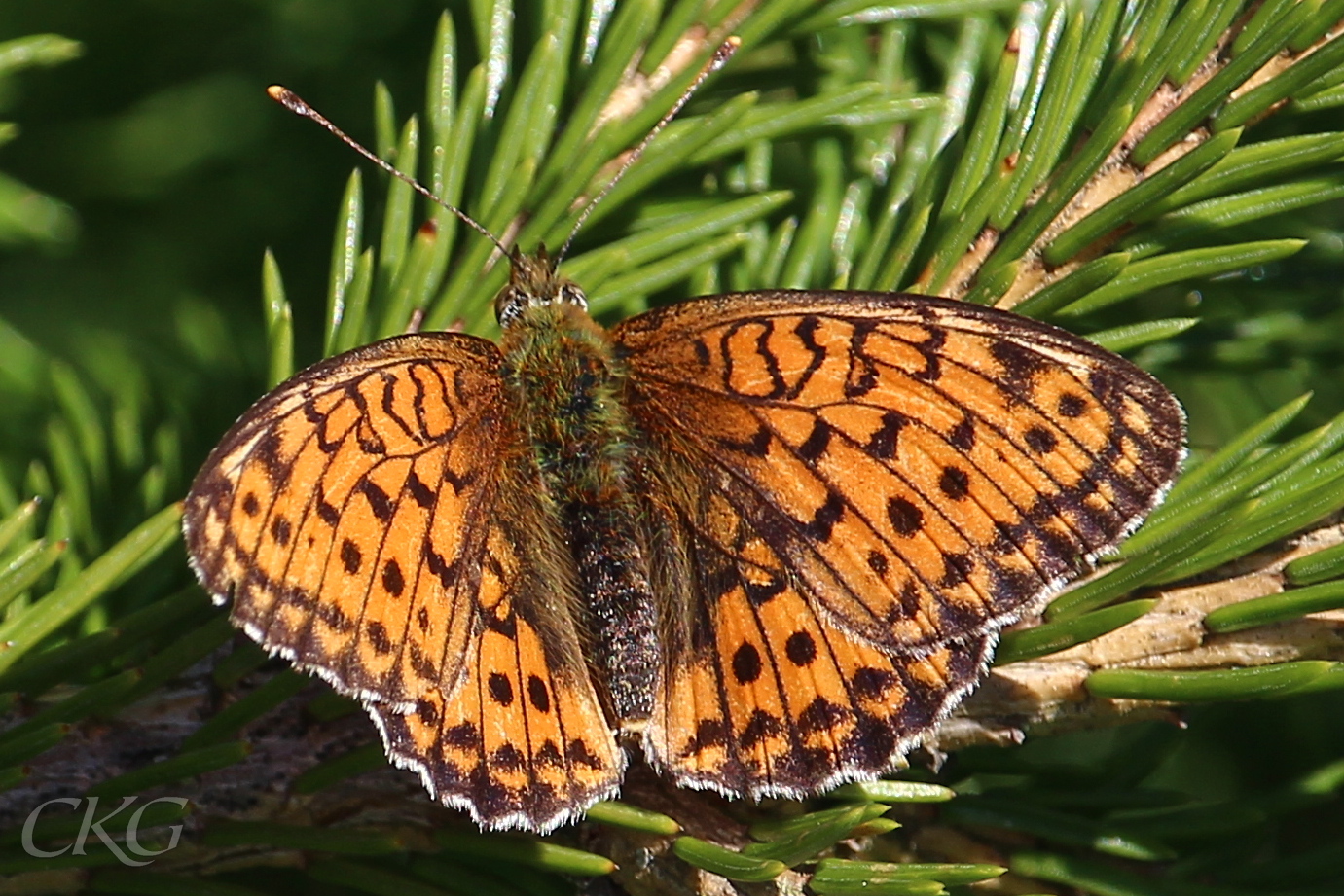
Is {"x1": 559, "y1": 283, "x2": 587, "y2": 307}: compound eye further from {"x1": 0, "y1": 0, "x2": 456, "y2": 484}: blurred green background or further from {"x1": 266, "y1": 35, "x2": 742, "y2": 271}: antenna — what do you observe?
{"x1": 0, "y1": 0, "x2": 456, "y2": 484}: blurred green background

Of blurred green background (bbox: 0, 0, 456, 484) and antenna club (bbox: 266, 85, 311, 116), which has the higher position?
blurred green background (bbox: 0, 0, 456, 484)

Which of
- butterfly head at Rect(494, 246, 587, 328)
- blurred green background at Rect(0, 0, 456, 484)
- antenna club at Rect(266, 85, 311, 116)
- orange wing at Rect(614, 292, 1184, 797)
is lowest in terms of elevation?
orange wing at Rect(614, 292, 1184, 797)

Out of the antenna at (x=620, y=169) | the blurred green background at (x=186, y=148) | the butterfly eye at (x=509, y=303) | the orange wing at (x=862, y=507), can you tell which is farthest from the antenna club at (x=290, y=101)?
the blurred green background at (x=186, y=148)

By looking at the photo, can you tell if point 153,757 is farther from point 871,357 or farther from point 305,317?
point 305,317

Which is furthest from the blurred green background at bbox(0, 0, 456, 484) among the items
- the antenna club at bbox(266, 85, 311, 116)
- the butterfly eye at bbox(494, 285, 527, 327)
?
the butterfly eye at bbox(494, 285, 527, 327)

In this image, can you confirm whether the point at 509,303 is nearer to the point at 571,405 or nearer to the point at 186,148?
the point at 571,405

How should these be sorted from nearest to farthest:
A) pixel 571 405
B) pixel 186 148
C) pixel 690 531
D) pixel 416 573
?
1. pixel 416 573
2. pixel 690 531
3. pixel 571 405
4. pixel 186 148

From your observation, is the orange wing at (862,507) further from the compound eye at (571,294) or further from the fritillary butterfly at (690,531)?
the compound eye at (571,294)

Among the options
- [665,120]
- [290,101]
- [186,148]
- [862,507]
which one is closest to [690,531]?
[862,507]
